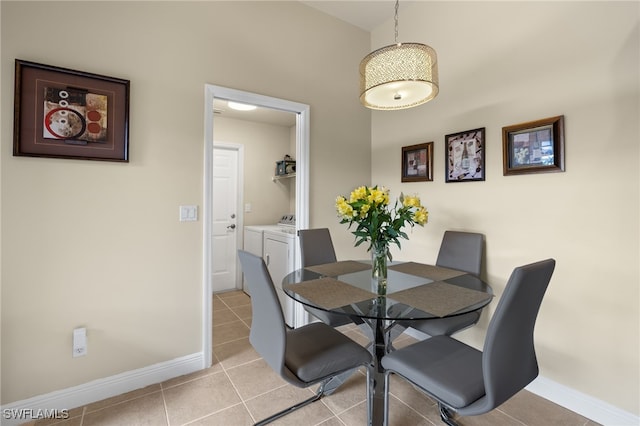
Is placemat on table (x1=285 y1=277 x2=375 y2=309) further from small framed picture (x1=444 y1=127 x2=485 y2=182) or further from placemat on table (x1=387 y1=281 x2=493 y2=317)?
small framed picture (x1=444 y1=127 x2=485 y2=182)

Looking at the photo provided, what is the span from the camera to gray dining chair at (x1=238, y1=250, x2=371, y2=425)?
4.24 ft

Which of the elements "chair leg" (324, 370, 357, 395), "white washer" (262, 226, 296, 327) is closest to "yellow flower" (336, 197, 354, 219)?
"chair leg" (324, 370, 357, 395)

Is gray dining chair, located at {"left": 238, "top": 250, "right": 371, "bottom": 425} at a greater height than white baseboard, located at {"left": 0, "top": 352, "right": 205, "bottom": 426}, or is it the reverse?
gray dining chair, located at {"left": 238, "top": 250, "right": 371, "bottom": 425}

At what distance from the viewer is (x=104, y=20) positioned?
1.84 metres

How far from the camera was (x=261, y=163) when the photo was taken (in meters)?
4.51

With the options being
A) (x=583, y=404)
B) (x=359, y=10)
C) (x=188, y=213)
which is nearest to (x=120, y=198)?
(x=188, y=213)

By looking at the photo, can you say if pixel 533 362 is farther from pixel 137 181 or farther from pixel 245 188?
pixel 245 188

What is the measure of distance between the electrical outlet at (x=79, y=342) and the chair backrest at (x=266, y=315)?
1152 mm

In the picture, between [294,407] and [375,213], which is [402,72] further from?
[294,407]

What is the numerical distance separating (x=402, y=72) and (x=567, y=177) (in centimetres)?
123

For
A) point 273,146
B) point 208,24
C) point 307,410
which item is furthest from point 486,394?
point 273,146

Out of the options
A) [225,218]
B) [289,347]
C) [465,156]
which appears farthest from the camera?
[225,218]

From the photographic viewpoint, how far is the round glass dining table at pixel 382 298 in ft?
4.32

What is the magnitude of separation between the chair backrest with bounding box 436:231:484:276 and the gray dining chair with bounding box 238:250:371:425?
3.71ft
